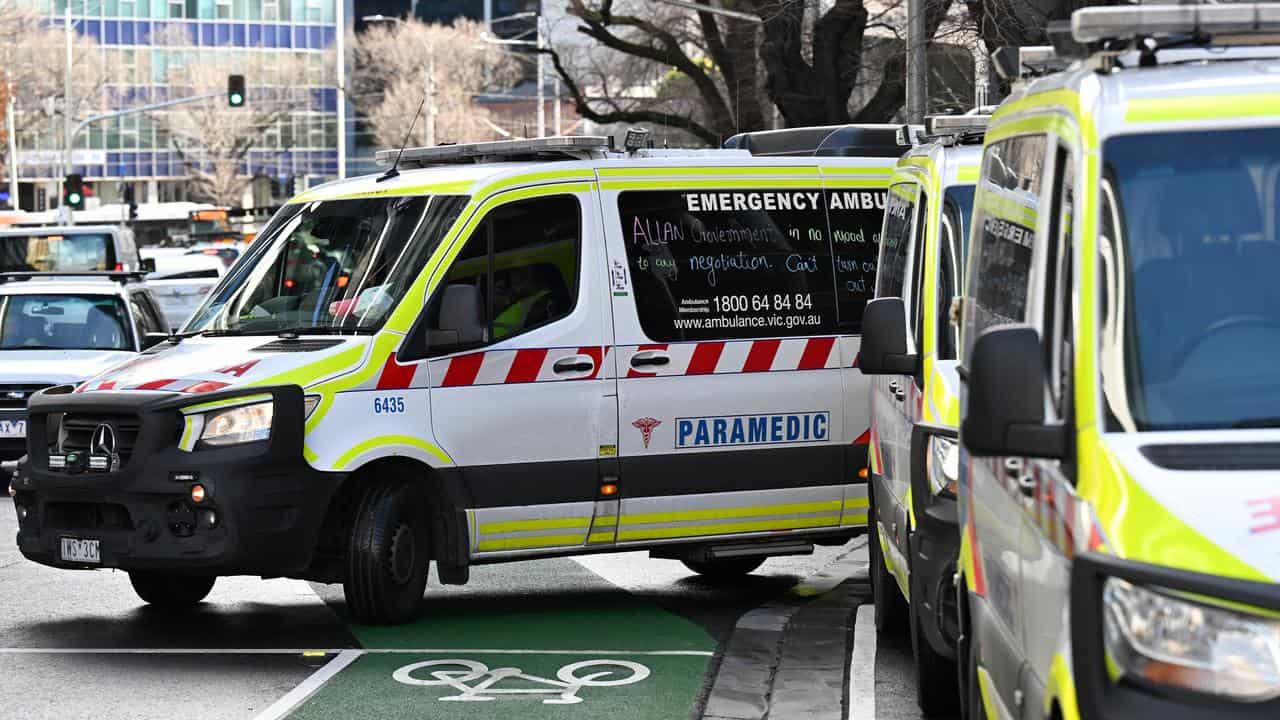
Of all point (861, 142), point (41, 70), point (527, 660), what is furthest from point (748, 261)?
point (41, 70)

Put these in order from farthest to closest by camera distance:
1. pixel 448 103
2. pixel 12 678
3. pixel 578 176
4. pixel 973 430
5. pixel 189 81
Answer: pixel 189 81 < pixel 448 103 < pixel 578 176 < pixel 12 678 < pixel 973 430

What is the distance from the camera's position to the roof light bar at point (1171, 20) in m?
4.86

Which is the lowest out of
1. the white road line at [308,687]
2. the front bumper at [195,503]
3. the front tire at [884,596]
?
the white road line at [308,687]

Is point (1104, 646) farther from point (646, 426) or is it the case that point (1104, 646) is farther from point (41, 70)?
point (41, 70)

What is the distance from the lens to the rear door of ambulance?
10.6 m

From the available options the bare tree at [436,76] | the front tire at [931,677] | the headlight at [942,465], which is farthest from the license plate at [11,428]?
the bare tree at [436,76]

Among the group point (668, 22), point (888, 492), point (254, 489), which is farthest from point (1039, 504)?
point (668, 22)

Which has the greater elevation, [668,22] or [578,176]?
[668,22]

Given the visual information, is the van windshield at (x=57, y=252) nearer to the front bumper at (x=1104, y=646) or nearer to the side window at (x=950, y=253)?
the side window at (x=950, y=253)

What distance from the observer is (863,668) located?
29.8 feet

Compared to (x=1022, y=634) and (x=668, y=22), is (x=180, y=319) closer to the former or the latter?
(x=668, y=22)

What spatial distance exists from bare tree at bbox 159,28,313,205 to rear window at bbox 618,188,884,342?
332 feet

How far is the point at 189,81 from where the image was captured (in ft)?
372

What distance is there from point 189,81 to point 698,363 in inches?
4202
